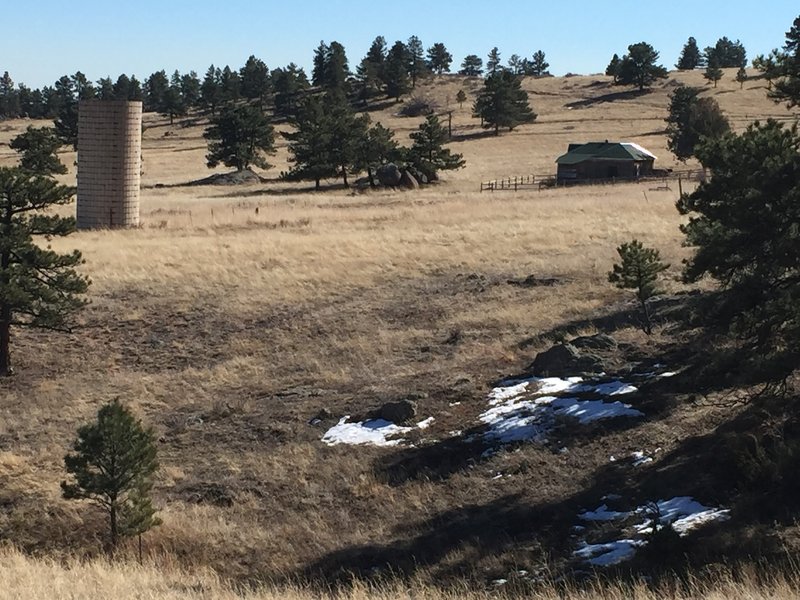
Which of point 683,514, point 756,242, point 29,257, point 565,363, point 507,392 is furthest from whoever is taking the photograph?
point 29,257

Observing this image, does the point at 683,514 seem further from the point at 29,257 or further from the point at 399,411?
the point at 29,257

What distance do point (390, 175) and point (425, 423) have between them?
157 ft

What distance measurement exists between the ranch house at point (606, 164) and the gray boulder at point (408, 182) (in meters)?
10.2

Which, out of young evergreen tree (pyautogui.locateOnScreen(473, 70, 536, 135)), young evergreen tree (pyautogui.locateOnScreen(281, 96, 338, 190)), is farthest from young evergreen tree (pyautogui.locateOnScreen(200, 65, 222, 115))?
young evergreen tree (pyautogui.locateOnScreen(281, 96, 338, 190))

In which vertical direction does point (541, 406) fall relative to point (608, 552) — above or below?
above

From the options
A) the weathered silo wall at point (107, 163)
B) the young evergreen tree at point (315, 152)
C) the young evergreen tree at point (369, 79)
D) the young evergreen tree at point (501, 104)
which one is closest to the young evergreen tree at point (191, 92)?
the young evergreen tree at point (369, 79)

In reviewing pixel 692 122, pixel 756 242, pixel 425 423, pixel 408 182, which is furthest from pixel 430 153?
pixel 756 242

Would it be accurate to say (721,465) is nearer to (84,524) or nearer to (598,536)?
(598,536)

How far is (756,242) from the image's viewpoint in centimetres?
1327

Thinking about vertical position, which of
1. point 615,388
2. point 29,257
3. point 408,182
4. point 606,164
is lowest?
point 615,388

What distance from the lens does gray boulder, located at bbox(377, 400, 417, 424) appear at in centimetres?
1695

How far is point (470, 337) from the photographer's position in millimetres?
22562

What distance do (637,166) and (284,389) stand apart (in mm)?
49672

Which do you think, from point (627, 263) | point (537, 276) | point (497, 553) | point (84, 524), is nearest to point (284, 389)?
point (84, 524)
